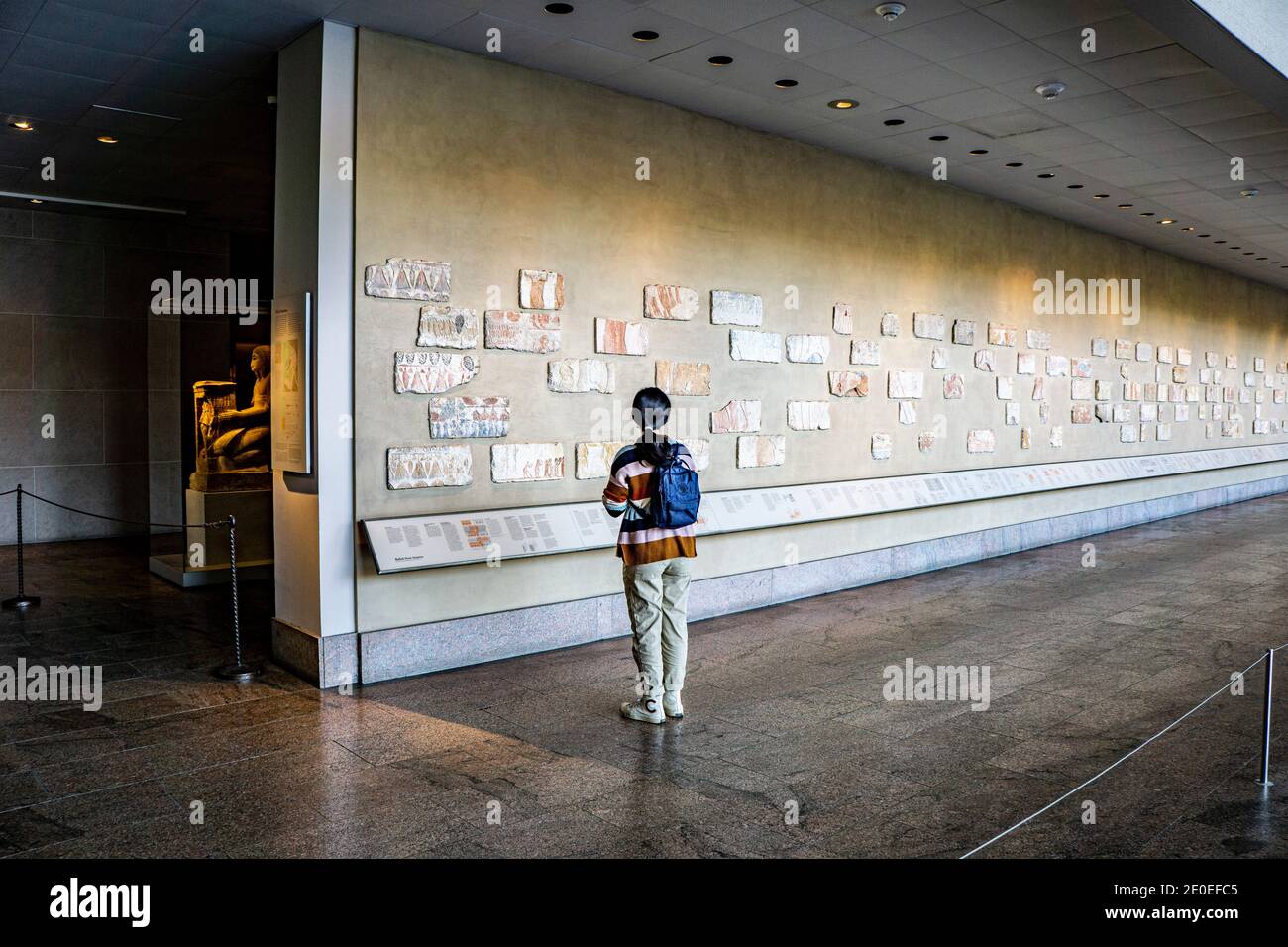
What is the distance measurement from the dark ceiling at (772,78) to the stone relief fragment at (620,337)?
196 centimetres

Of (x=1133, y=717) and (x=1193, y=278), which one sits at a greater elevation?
(x=1193, y=278)

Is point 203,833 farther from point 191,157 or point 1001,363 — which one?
point 1001,363

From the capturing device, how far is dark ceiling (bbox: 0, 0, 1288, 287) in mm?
6531

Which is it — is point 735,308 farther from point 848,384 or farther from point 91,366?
point 91,366

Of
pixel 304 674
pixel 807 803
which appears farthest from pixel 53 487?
pixel 807 803

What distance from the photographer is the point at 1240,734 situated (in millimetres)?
5742

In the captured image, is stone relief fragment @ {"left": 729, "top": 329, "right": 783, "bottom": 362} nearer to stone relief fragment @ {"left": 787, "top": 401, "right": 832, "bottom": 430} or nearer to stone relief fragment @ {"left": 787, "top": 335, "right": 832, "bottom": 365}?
stone relief fragment @ {"left": 787, "top": 335, "right": 832, "bottom": 365}

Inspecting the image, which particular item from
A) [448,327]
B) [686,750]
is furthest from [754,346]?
[686,750]

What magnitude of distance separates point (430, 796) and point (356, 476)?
277cm

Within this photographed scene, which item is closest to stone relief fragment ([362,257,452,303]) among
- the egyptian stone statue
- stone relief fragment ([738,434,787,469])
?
stone relief fragment ([738,434,787,469])

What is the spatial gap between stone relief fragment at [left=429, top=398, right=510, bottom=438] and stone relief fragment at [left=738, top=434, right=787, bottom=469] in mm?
2786

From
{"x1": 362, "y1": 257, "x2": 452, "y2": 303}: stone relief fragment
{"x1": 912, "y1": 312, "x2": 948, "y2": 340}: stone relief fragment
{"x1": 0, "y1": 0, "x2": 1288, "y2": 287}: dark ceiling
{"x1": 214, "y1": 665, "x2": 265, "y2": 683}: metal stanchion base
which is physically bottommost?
{"x1": 214, "y1": 665, "x2": 265, "y2": 683}: metal stanchion base

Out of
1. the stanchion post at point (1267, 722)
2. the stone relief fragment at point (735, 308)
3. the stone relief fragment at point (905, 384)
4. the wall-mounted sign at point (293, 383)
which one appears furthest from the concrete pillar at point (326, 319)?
the stone relief fragment at point (905, 384)

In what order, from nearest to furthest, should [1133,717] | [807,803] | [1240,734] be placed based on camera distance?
[807,803] < [1240,734] < [1133,717]
